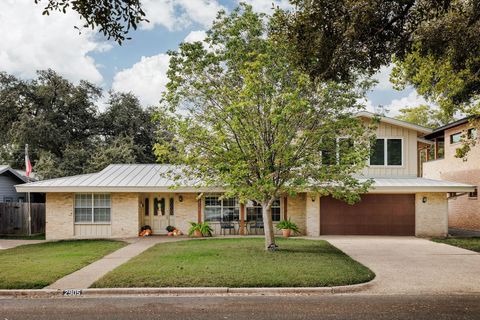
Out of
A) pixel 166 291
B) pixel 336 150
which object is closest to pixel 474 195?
pixel 336 150

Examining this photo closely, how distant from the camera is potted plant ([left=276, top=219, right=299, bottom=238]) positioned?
20.3 metres

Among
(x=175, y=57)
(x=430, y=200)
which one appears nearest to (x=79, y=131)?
(x=175, y=57)

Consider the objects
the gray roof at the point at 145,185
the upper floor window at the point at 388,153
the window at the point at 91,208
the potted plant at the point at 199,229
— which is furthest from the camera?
the upper floor window at the point at 388,153

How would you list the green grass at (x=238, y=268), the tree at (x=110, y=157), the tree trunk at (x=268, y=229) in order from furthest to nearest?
the tree at (x=110, y=157)
the tree trunk at (x=268, y=229)
the green grass at (x=238, y=268)

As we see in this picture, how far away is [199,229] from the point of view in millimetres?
20281

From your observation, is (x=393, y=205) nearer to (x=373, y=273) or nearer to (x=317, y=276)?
(x=373, y=273)

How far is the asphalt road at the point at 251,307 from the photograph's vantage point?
25.0ft

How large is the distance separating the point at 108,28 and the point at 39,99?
109 feet

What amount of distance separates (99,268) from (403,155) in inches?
632

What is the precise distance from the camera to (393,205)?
21094mm

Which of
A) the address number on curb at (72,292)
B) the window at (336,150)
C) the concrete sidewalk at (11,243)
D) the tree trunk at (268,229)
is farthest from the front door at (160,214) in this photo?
the address number on curb at (72,292)

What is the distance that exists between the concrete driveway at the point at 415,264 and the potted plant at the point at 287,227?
192 cm

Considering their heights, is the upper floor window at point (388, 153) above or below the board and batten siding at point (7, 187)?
above

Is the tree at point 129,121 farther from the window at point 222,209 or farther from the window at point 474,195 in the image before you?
the window at point 474,195
